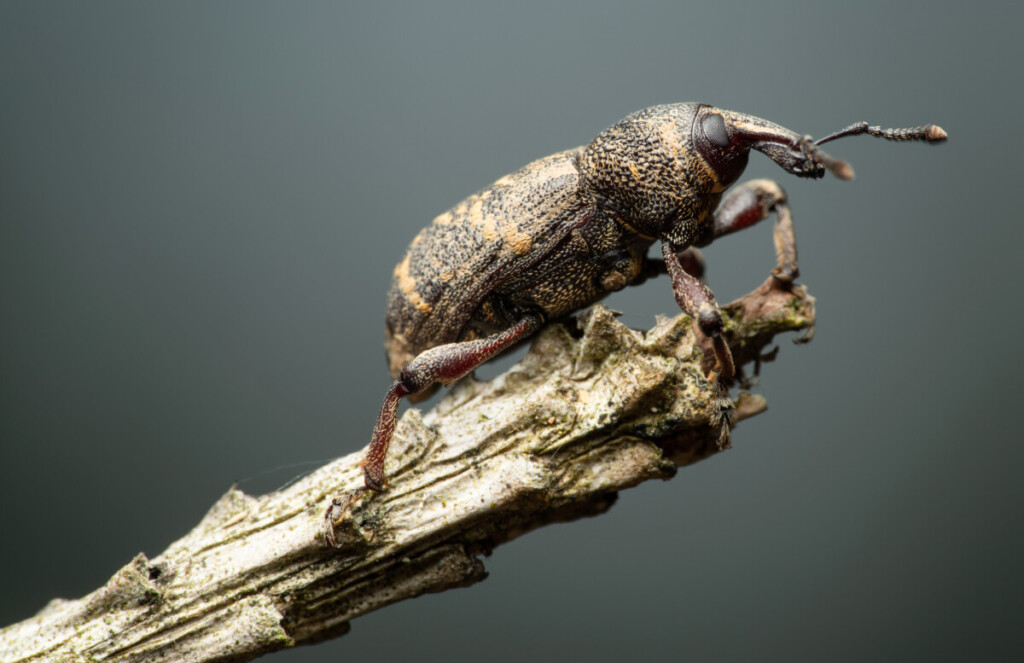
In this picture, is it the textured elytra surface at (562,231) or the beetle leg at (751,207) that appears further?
the beetle leg at (751,207)

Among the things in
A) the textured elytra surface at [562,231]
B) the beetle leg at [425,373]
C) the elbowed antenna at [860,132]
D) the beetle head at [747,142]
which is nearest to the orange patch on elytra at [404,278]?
the textured elytra surface at [562,231]

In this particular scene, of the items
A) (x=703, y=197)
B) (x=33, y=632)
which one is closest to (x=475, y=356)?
(x=703, y=197)

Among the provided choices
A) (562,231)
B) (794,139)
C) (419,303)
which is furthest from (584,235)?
(794,139)

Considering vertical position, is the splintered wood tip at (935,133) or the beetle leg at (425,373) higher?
the splintered wood tip at (935,133)

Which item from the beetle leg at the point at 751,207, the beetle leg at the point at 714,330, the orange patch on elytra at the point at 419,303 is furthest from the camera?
the beetle leg at the point at 751,207

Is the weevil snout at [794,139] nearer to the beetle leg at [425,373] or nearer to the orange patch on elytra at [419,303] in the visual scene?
the beetle leg at [425,373]
